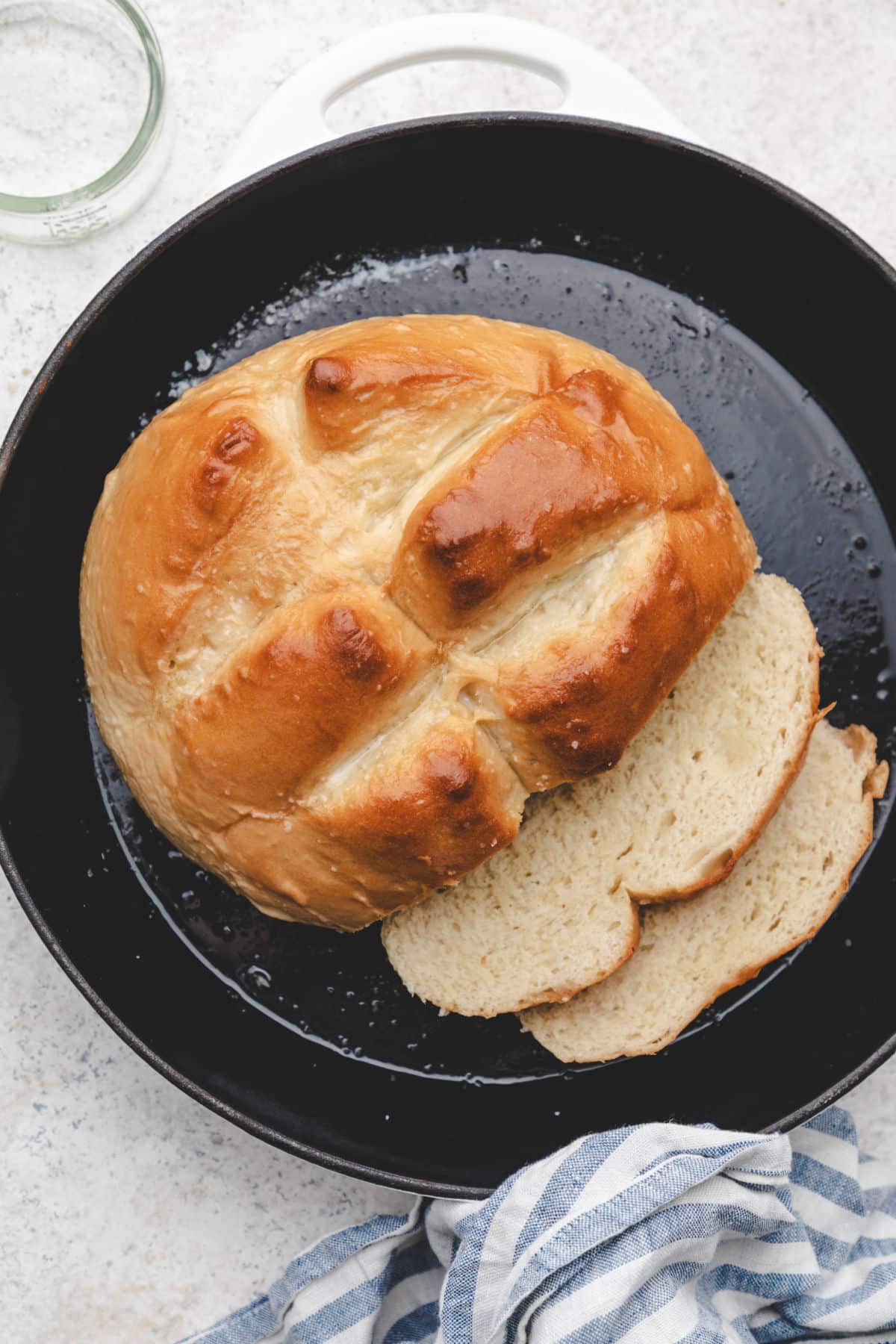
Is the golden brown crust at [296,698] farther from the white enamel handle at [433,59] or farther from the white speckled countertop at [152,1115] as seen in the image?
the white enamel handle at [433,59]

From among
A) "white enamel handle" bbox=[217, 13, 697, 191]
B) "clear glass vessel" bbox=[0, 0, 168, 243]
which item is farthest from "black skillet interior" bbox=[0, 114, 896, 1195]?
"clear glass vessel" bbox=[0, 0, 168, 243]

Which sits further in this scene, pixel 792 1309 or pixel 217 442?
pixel 792 1309

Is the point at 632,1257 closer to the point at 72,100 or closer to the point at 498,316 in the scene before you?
the point at 498,316

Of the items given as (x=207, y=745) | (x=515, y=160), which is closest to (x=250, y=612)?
(x=207, y=745)

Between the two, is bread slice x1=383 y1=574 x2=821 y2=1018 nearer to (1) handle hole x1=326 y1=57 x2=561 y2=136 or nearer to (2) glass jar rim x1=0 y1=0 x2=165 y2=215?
(1) handle hole x1=326 y1=57 x2=561 y2=136

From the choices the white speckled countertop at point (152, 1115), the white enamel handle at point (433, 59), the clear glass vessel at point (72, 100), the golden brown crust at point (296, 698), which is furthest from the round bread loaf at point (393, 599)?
the clear glass vessel at point (72, 100)

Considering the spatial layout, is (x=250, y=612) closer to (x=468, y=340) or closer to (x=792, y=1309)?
(x=468, y=340)

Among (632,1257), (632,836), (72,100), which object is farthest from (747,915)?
(72,100)
